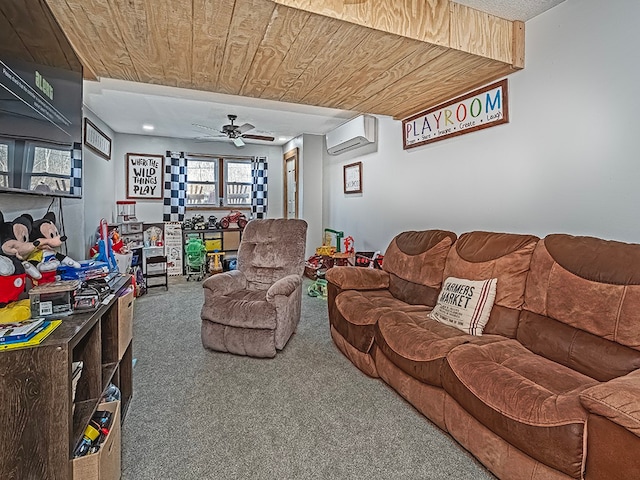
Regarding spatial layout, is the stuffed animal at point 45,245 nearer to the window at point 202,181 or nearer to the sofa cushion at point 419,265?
the sofa cushion at point 419,265

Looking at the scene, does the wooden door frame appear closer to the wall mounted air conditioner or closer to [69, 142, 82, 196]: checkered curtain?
the wall mounted air conditioner

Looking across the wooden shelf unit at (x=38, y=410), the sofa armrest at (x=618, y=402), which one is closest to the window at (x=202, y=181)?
the wooden shelf unit at (x=38, y=410)

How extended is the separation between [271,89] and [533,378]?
2.76 m

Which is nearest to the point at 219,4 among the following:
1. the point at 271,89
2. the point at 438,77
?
the point at 271,89

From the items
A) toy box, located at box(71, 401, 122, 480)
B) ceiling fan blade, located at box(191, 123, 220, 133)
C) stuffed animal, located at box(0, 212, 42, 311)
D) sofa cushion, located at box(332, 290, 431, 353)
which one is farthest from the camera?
ceiling fan blade, located at box(191, 123, 220, 133)

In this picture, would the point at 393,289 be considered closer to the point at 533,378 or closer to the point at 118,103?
the point at 533,378

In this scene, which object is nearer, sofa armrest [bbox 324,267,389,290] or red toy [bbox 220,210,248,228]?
sofa armrest [bbox 324,267,389,290]

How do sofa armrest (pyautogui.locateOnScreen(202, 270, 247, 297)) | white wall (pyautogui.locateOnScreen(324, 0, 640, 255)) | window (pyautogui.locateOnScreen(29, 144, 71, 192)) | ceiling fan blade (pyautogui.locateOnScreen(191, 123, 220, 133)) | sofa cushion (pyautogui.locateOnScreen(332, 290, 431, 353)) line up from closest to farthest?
window (pyautogui.locateOnScreen(29, 144, 71, 192)) < white wall (pyautogui.locateOnScreen(324, 0, 640, 255)) < sofa cushion (pyautogui.locateOnScreen(332, 290, 431, 353)) < sofa armrest (pyautogui.locateOnScreen(202, 270, 247, 297)) < ceiling fan blade (pyautogui.locateOnScreen(191, 123, 220, 133))

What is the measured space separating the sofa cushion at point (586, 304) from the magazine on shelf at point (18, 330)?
226cm

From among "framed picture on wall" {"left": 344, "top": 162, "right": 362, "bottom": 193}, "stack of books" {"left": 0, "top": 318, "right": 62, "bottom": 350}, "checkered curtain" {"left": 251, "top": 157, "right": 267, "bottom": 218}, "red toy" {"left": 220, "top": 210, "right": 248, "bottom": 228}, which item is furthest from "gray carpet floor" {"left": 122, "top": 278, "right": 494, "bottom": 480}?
"checkered curtain" {"left": 251, "top": 157, "right": 267, "bottom": 218}

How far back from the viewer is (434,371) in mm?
1824

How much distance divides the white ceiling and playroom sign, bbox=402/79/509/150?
1346 millimetres

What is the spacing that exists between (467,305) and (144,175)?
585 cm

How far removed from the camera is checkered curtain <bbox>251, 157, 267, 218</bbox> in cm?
682
